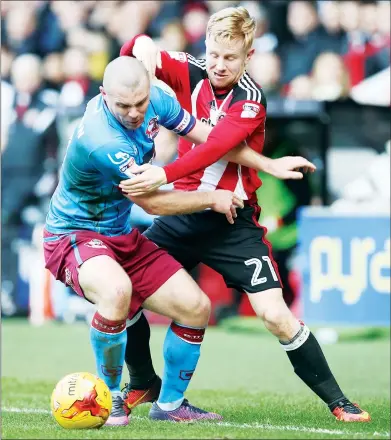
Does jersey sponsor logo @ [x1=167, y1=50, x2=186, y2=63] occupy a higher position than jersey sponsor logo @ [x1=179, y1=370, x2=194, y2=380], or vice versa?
jersey sponsor logo @ [x1=167, y1=50, x2=186, y2=63]

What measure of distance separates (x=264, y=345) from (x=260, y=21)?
4.45 meters

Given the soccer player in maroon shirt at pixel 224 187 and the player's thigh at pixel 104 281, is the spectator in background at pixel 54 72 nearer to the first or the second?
the soccer player in maroon shirt at pixel 224 187

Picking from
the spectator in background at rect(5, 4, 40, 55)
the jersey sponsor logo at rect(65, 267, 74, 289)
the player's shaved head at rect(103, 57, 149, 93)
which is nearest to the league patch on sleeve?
the player's shaved head at rect(103, 57, 149, 93)

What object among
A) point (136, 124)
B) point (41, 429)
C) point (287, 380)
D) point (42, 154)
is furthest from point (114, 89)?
point (42, 154)

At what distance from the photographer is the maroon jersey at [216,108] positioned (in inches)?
265

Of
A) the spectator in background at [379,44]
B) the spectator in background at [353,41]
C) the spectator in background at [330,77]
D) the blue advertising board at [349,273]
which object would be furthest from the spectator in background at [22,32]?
the blue advertising board at [349,273]

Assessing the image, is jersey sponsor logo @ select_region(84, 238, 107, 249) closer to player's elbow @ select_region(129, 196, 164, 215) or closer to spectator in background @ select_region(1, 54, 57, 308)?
player's elbow @ select_region(129, 196, 164, 215)

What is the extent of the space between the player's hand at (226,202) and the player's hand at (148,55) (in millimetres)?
819

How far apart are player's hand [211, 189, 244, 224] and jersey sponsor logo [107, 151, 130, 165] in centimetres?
66

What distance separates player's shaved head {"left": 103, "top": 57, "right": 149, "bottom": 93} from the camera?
19.8 ft

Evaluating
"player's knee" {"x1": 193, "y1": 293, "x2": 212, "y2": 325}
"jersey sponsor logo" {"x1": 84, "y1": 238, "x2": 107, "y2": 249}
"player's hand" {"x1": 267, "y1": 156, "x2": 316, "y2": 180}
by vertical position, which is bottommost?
"player's knee" {"x1": 193, "y1": 293, "x2": 212, "y2": 325}

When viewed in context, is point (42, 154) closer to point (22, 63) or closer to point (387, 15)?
point (22, 63)

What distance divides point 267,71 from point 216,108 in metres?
6.44

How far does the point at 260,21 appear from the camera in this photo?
546 inches
